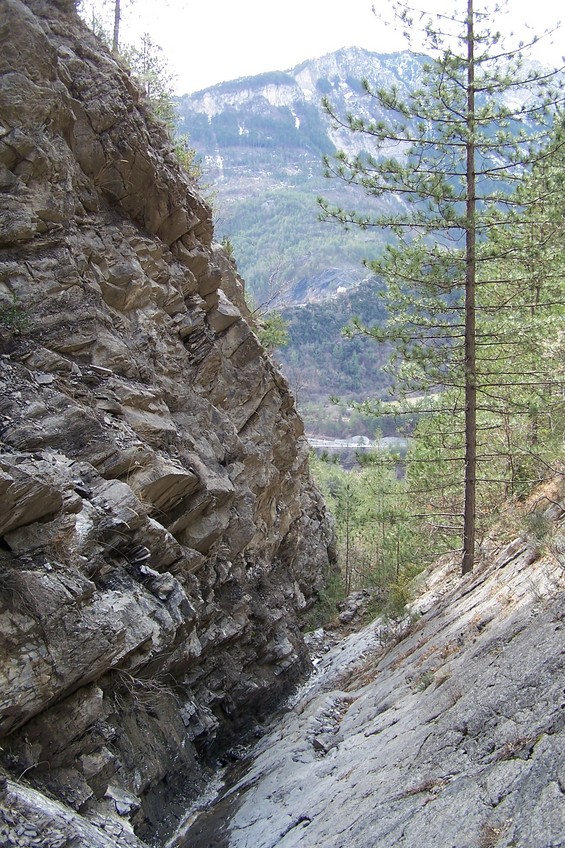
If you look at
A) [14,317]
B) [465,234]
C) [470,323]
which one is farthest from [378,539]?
[14,317]

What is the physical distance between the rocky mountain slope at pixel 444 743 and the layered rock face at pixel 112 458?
5.96ft

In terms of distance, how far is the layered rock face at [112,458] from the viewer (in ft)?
23.3

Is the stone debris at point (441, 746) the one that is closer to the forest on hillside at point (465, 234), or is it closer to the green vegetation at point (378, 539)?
the green vegetation at point (378, 539)

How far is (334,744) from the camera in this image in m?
10.1

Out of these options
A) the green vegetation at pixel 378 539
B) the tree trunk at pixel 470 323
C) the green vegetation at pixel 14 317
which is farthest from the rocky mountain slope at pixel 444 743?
the green vegetation at pixel 14 317

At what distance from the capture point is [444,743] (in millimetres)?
6594

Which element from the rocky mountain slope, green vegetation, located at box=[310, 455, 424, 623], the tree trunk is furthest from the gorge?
green vegetation, located at box=[310, 455, 424, 623]

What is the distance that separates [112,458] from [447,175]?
8.19 metres

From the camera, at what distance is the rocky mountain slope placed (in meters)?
5.06

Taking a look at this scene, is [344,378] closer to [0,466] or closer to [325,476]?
[325,476]

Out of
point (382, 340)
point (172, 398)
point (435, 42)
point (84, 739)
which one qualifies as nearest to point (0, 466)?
point (84, 739)

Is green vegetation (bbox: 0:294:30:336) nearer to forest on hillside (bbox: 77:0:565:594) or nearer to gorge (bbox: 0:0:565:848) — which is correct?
gorge (bbox: 0:0:565:848)

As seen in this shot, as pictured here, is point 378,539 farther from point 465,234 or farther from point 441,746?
point 441,746

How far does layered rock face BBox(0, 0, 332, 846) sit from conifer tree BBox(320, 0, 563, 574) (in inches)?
147
